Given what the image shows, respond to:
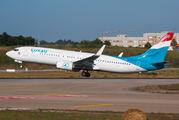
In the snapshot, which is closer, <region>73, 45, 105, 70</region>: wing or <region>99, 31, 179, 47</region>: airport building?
<region>73, 45, 105, 70</region>: wing

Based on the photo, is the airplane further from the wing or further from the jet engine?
the jet engine

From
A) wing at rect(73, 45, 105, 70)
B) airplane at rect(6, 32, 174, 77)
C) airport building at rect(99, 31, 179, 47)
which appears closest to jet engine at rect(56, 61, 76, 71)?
airplane at rect(6, 32, 174, 77)

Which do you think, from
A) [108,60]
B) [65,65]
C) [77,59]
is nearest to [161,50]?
[108,60]

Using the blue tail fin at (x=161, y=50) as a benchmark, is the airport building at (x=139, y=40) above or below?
above

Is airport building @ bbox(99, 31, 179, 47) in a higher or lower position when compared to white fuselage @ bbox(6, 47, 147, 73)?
higher

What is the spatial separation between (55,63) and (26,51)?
543 cm

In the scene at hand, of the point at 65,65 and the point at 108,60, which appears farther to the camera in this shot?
the point at 108,60

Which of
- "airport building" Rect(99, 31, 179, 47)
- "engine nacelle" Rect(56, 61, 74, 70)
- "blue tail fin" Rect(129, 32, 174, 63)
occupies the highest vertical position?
"airport building" Rect(99, 31, 179, 47)

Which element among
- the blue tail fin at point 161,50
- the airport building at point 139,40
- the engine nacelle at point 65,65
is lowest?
the engine nacelle at point 65,65

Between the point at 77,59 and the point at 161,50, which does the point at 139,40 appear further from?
the point at 77,59

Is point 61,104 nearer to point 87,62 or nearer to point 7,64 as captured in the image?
point 87,62

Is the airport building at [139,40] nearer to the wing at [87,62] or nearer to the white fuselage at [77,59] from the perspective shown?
the white fuselage at [77,59]

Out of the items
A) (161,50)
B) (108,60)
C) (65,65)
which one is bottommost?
(65,65)

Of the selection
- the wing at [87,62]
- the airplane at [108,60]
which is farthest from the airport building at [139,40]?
the wing at [87,62]
